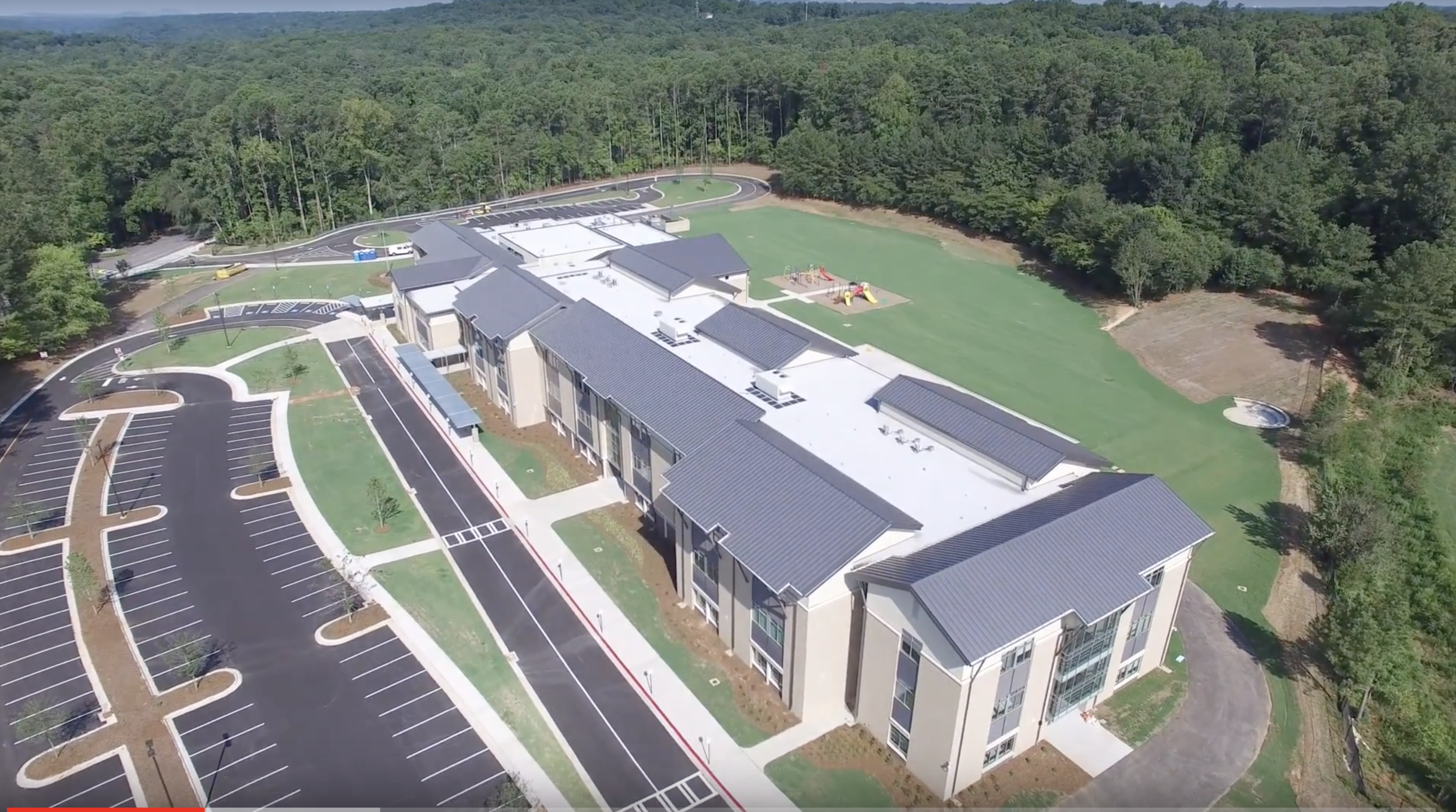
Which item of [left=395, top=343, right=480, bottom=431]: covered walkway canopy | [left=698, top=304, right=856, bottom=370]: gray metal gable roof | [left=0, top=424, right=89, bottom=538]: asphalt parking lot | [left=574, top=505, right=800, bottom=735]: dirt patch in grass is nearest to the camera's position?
[left=574, top=505, right=800, bottom=735]: dirt patch in grass

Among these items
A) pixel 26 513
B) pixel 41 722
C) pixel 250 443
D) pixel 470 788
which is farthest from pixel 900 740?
pixel 26 513

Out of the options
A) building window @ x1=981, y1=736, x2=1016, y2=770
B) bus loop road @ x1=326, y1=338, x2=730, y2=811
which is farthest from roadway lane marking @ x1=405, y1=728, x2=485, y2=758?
building window @ x1=981, y1=736, x2=1016, y2=770

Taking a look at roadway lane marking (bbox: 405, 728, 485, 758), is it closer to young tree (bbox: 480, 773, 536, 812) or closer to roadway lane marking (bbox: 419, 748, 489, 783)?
roadway lane marking (bbox: 419, 748, 489, 783)

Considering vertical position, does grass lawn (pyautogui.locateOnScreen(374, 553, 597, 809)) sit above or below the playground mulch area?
below

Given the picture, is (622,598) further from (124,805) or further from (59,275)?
(59,275)

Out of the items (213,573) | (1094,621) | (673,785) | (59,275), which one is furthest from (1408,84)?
(59,275)

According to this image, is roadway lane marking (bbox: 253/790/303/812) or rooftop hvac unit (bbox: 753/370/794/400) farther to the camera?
rooftop hvac unit (bbox: 753/370/794/400)
